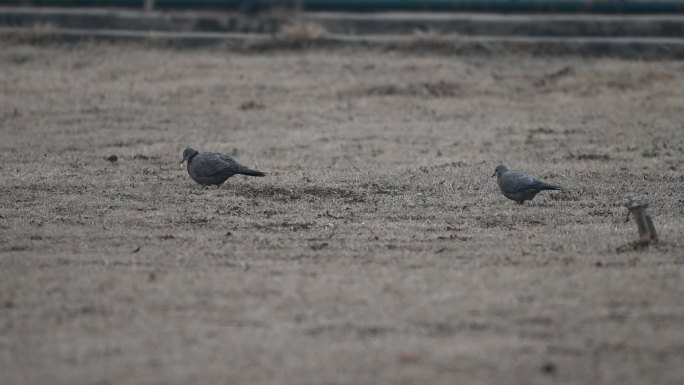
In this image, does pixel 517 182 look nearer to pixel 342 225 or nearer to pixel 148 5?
pixel 342 225

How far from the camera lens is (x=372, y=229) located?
7859 millimetres

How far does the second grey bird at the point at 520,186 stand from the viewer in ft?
28.0

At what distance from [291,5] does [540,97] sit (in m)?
6.29

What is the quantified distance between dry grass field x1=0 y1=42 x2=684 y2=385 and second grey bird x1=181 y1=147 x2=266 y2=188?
0.41 feet

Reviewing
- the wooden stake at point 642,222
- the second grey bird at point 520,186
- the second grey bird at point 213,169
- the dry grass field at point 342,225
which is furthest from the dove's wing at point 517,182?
the second grey bird at point 213,169

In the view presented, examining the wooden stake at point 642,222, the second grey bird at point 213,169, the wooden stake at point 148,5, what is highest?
the wooden stake at point 148,5

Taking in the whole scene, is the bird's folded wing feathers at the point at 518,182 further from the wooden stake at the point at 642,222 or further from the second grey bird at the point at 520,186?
the wooden stake at the point at 642,222

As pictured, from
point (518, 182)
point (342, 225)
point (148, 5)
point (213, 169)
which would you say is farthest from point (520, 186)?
point (148, 5)

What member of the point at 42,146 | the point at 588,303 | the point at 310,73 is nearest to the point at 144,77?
the point at 310,73

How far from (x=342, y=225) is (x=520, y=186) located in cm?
155

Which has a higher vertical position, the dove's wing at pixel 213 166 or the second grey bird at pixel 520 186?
the dove's wing at pixel 213 166

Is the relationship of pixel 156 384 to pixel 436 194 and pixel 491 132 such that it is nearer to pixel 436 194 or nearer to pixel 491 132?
pixel 436 194

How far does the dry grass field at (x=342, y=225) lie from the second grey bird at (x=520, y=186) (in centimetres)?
13

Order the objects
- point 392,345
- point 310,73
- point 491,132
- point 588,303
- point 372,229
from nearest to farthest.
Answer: point 392,345 < point 588,303 < point 372,229 < point 491,132 < point 310,73
